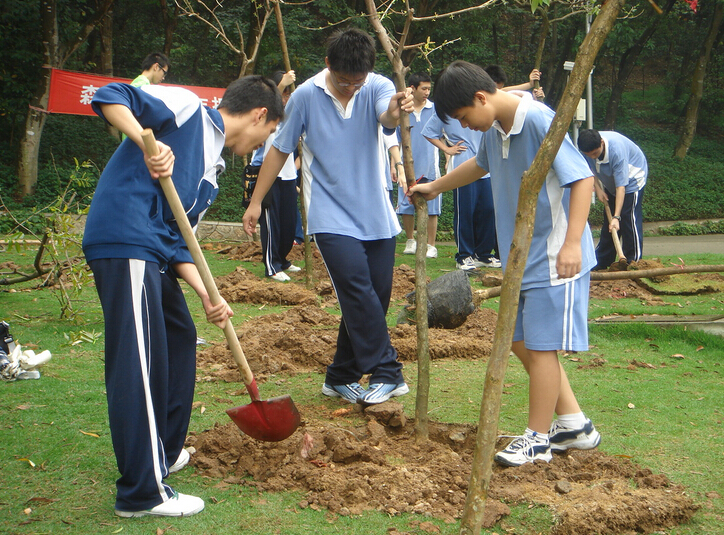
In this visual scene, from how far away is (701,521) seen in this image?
2.71 metres

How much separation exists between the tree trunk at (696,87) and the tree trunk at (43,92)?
16.0 meters

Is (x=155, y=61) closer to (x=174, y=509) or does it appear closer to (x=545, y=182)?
(x=545, y=182)

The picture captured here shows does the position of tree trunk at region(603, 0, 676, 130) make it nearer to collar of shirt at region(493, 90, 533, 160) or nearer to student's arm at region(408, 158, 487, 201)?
student's arm at region(408, 158, 487, 201)

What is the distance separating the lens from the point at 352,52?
3.73 meters

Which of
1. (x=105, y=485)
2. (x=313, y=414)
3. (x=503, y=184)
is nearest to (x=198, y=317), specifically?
(x=313, y=414)

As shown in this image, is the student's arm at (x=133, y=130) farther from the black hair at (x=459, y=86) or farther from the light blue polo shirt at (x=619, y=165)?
the light blue polo shirt at (x=619, y=165)

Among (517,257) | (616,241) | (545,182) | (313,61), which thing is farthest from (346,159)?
(313,61)

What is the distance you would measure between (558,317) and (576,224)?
1.39 feet

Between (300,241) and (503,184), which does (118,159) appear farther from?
(300,241)

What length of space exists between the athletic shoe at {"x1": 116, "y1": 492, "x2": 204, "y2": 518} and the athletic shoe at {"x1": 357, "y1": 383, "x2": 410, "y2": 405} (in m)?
1.38

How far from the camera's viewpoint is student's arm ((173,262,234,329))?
2.73 meters

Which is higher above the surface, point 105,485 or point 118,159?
point 118,159

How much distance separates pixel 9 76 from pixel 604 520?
15428 millimetres

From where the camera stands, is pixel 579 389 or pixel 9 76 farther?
pixel 9 76
